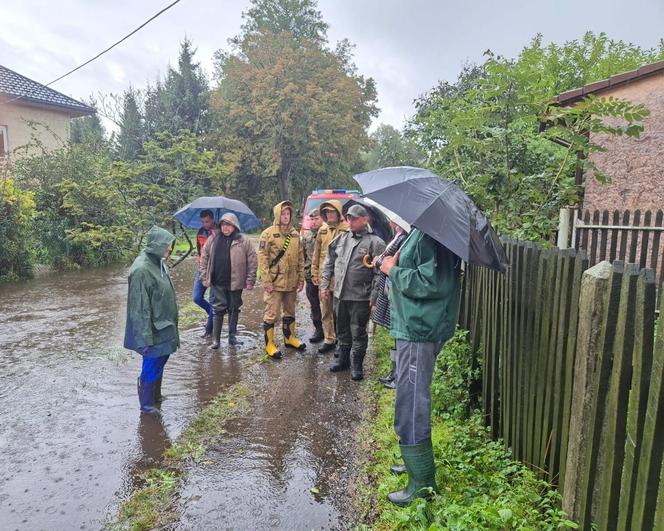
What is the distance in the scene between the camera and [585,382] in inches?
91.0

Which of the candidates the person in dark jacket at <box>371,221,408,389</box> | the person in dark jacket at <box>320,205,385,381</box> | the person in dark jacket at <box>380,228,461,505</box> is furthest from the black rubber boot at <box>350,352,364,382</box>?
Answer: the person in dark jacket at <box>380,228,461,505</box>

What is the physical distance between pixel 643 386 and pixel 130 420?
400 cm

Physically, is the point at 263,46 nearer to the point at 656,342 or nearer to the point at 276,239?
the point at 276,239

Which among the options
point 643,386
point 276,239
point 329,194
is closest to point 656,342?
point 643,386

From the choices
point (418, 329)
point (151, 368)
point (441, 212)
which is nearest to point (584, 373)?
point (418, 329)

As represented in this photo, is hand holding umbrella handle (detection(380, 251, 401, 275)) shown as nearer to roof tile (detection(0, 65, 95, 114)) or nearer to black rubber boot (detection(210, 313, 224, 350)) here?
black rubber boot (detection(210, 313, 224, 350))

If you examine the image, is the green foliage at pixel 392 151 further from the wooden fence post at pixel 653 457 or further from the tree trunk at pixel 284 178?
the wooden fence post at pixel 653 457

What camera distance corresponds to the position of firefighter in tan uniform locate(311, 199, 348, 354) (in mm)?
5980

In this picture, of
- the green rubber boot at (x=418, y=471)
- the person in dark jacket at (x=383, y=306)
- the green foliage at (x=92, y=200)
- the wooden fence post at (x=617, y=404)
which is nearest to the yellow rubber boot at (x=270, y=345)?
the person in dark jacket at (x=383, y=306)

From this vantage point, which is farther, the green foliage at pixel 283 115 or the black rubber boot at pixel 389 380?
the green foliage at pixel 283 115

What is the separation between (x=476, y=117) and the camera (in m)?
4.43

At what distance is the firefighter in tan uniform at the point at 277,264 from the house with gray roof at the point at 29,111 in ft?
48.3

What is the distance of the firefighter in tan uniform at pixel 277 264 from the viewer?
→ 6.13 m

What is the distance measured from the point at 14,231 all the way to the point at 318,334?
342 inches
